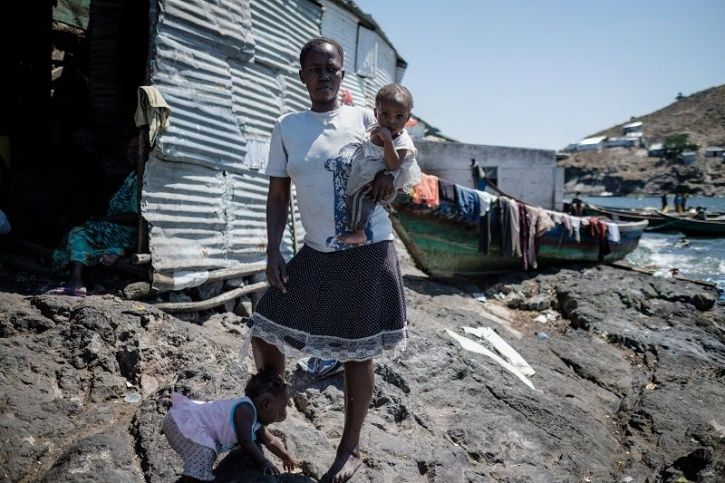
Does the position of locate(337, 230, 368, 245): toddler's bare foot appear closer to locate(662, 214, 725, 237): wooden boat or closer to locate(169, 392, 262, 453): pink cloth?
locate(169, 392, 262, 453): pink cloth

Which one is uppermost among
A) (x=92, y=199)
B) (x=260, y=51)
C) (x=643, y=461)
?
(x=260, y=51)

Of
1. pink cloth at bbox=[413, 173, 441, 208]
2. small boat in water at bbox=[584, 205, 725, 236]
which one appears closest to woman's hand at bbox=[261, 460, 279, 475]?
pink cloth at bbox=[413, 173, 441, 208]

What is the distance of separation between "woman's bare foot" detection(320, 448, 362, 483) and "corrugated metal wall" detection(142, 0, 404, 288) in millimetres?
2759

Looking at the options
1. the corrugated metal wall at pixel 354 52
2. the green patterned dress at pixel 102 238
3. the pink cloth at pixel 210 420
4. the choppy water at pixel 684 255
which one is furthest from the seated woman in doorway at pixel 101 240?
the choppy water at pixel 684 255

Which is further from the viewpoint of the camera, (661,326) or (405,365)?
(661,326)

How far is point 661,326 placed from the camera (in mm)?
7574

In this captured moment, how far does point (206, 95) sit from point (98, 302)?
2388mm

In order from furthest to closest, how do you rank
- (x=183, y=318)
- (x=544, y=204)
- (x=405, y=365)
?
A: (x=544, y=204)
(x=183, y=318)
(x=405, y=365)

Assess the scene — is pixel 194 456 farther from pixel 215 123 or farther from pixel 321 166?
pixel 215 123

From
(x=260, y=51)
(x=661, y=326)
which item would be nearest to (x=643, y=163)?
(x=661, y=326)

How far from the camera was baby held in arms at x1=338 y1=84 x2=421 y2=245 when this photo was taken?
2.04 meters

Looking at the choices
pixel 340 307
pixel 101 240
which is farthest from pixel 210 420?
pixel 101 240

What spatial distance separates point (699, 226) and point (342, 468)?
22.3 m

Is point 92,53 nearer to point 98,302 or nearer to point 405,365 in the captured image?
point 98,302
